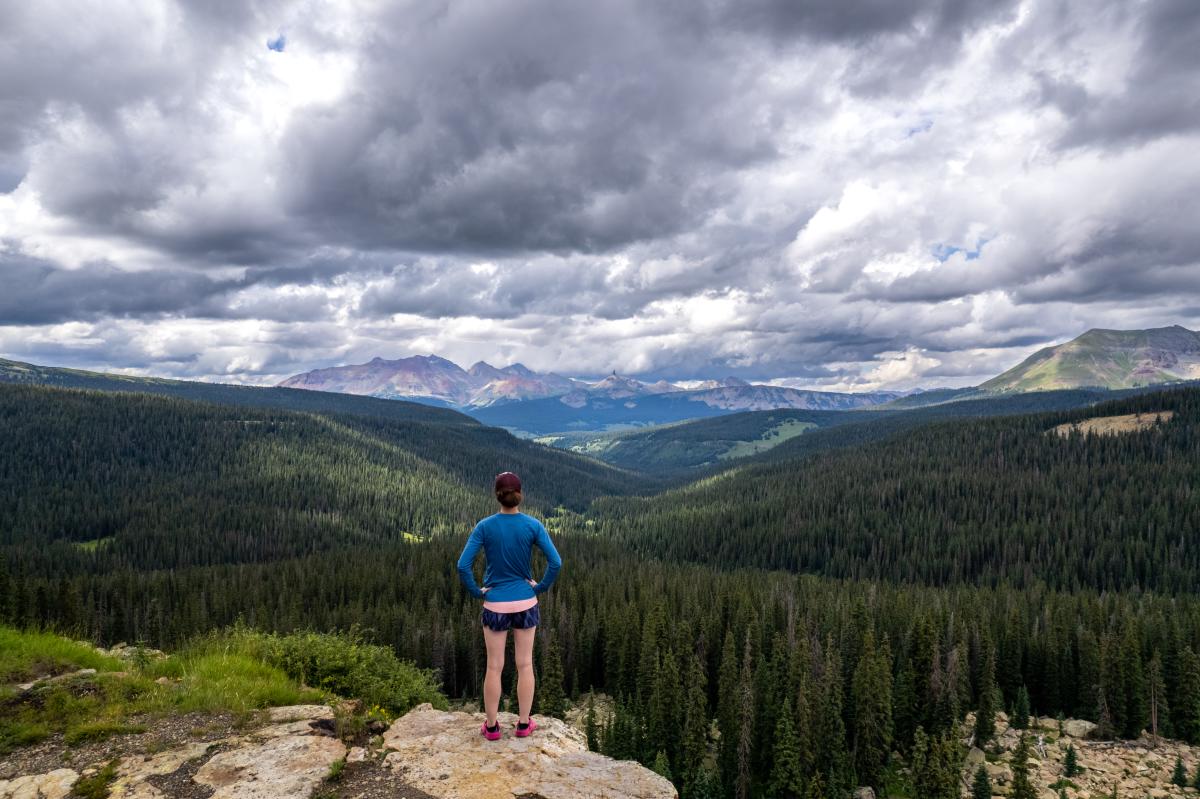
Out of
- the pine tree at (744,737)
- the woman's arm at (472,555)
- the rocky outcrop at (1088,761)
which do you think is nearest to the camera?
the woman's arm at (472,555)

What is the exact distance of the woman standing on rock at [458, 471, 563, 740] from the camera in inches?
597

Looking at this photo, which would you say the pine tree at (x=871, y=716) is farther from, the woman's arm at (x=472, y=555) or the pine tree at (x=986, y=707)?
the woman's arm at (x=472, y=555)

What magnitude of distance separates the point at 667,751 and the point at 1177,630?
236 ft

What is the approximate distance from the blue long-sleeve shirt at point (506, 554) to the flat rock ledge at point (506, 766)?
3828 mm

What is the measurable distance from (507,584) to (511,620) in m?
0.97

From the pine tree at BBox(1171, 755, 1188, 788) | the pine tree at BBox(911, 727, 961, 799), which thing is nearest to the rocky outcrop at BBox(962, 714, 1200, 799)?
the pine tree at BBox(1171, 755, 1188, 788)

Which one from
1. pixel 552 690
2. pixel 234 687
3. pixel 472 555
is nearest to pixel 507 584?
pixel 472 555

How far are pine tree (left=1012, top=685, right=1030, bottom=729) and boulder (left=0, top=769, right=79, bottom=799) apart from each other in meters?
93.2

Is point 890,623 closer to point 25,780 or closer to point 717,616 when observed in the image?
point 717,616

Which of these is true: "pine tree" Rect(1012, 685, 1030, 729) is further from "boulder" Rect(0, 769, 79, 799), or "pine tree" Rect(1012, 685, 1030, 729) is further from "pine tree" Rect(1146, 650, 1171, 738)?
A: "boulder" Rect(0, 769, 79, 799)

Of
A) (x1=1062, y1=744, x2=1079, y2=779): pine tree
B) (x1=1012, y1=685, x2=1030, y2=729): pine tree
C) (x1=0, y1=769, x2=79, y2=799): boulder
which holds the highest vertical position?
(x1=0, y1=769, x2=79, y2=799): boulder

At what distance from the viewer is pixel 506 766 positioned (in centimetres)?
1402

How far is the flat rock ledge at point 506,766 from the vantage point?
43.0 ft

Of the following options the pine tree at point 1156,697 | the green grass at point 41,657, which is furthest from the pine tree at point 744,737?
the pine tree at point 1156,697
